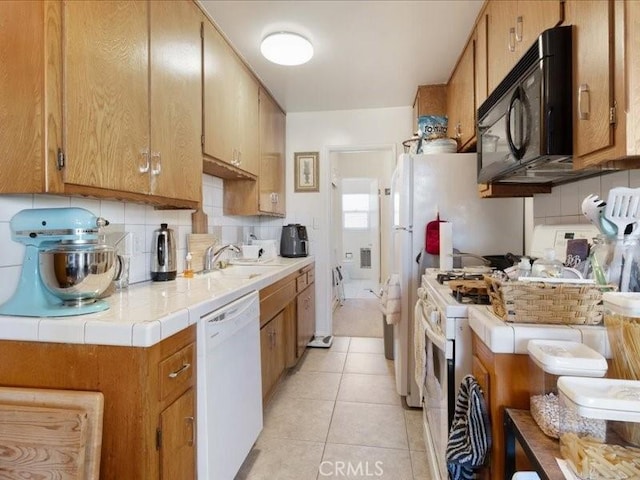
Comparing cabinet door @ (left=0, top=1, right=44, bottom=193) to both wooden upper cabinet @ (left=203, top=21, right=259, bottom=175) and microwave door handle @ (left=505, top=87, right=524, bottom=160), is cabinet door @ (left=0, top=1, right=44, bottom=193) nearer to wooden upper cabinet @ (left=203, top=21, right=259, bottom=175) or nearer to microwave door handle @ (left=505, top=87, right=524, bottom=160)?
wooden upper cabinet @ (left=203, top=21, right=259, bottom=175)

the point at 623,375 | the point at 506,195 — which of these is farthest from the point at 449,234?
the point at 623,375

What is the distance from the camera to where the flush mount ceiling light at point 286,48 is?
219cm

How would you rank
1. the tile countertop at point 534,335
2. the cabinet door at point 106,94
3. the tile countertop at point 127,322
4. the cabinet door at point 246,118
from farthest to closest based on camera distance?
the cabinet door at point 246,118
the cabinet door at point 106,94
the tile countertop at point 127,322
the tile countertop at point 534,335

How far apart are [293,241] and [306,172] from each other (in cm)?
78

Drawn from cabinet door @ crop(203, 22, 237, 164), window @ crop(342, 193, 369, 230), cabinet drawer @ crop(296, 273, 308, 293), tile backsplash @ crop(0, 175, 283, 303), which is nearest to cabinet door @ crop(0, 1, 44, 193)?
tile backsplash @ crop(0, 175, 283, 303)

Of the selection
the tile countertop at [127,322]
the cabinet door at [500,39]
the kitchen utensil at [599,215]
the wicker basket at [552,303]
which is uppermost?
the cabinet door at [500,39]

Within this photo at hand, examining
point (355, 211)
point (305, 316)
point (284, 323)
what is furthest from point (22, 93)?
point (355, 211)

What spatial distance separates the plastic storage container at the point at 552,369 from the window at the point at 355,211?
551 centimetres

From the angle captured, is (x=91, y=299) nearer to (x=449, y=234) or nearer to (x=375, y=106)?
(x=449, y=234)

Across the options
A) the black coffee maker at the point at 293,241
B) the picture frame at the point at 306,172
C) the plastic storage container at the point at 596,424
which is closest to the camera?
the plastic storage container at the point at 596,424

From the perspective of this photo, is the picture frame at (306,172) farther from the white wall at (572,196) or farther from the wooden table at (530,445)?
the wooden table at (530,445)

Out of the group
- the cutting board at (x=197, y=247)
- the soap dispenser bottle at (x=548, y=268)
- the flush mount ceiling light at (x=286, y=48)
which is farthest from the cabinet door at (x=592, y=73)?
the cutting board at (x=197, y=247)

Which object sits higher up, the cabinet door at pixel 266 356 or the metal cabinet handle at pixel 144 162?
the metal cabinet handle at pixel 144 162

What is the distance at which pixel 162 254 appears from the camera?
189 centimetres
